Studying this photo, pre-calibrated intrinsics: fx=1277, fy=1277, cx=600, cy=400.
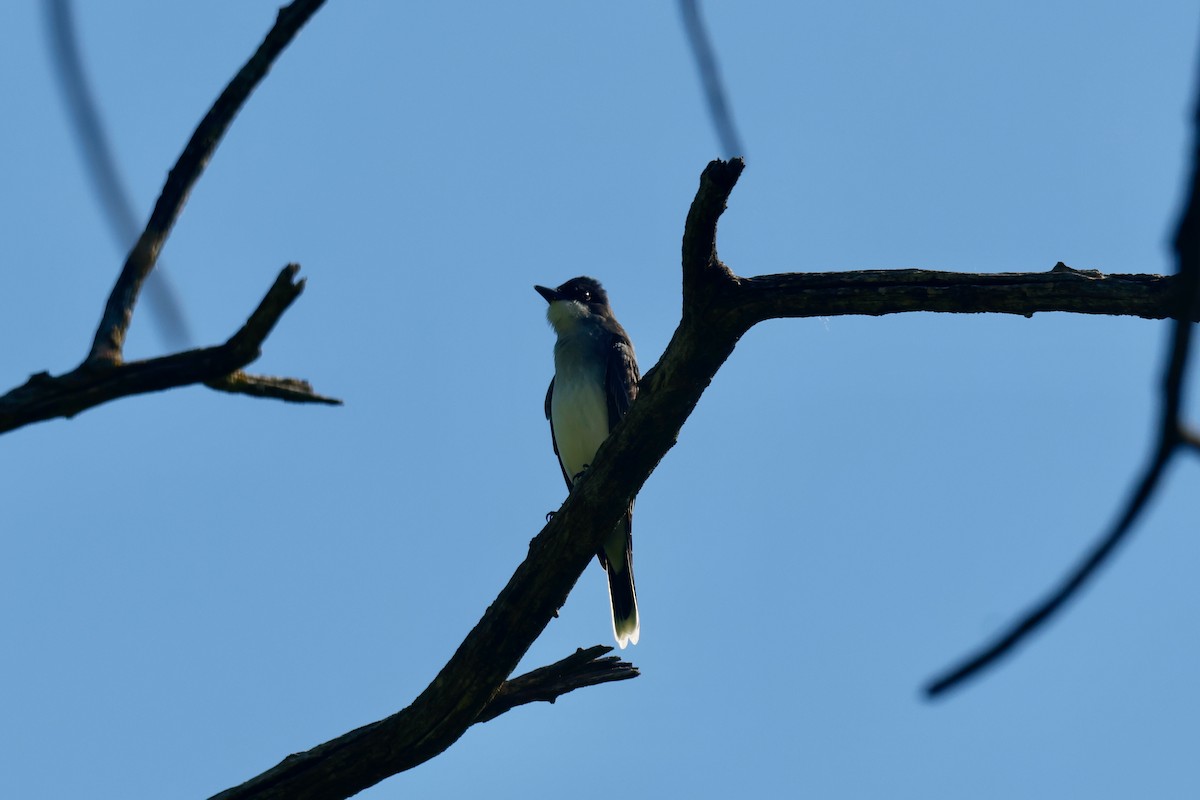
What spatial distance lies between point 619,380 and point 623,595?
1.74 m

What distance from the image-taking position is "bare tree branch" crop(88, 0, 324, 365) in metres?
3.99

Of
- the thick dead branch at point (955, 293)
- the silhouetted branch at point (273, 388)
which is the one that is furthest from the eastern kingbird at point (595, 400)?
the silhouetted branch at point (273, 388)

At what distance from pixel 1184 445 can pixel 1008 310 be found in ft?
16.5

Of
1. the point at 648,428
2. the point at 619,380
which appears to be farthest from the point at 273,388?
the point at 619,380

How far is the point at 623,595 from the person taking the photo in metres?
10.3

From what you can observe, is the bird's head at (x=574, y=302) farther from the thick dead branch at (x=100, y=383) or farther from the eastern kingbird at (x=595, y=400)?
the thick dead branch at (x=100, y=383)

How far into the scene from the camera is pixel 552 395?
36.8 ft

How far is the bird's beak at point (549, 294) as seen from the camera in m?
11.9

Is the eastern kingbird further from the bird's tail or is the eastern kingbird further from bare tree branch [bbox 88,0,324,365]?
bare tree branch [bbox 88,0,324,365]

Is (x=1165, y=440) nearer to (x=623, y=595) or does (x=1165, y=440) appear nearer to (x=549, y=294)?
(x=623, y=595)

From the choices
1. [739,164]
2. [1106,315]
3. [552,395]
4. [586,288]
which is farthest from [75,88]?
[586,288]

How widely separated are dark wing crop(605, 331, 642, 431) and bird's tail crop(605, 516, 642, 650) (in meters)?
1.05

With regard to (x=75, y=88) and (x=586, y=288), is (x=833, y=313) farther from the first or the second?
(x=586, y=288)

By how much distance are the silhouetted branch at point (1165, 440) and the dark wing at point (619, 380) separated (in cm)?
862
